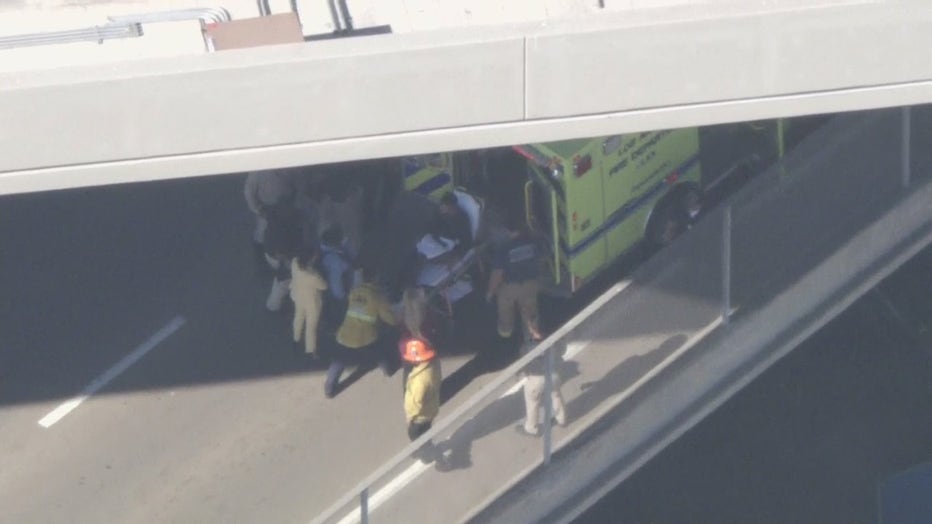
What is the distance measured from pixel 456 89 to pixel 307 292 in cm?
488

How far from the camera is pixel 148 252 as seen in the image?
14.4 metres

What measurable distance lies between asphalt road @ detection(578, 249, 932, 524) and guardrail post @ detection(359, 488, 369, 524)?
315 cm

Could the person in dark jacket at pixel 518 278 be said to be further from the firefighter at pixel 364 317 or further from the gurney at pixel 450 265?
the firefighter at pixel 364 317

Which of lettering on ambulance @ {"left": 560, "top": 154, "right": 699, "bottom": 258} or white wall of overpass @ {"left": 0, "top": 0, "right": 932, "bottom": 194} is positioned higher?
white wall of overpass @ {"left": 0, "top": 0, "right": 932, "bottom": 194}

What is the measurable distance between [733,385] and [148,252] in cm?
728

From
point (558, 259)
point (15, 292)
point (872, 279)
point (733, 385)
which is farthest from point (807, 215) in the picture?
point (15, 292)

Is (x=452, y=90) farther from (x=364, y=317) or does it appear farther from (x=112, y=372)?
(x=112, y=372)

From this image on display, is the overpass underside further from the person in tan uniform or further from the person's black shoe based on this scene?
the person in tan uniform

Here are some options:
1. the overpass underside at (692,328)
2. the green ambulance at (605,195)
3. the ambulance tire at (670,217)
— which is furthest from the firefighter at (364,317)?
the ambulance tire at (670,217)

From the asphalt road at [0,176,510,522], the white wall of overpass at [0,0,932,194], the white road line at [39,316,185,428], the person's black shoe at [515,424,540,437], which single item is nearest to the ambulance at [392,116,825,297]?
the asphalt road at [0,176,510,522]

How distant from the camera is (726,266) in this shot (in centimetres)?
936

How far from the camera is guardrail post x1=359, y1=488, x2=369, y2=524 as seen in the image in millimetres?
8883

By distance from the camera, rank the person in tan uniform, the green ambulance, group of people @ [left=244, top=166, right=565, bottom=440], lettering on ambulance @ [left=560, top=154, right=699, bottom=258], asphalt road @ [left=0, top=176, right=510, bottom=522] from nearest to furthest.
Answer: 1. group of people @ [left=244, top=166, right=565, bottom=440]
2. asphalt road @ [left=0, top=176, right=510, bottom=522]
3. the person in tan uniform
4. the green ambulance
5. lettering on ambulance @ [left=560, top=154, right=699, bottom=258]

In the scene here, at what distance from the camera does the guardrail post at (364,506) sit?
8883mm
